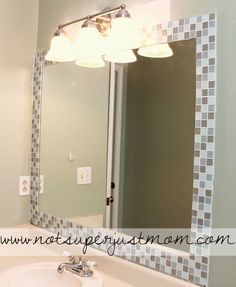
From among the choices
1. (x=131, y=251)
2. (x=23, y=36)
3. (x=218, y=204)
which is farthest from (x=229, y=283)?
(x=23, y=36)

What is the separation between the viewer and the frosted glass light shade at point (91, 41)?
1497mm

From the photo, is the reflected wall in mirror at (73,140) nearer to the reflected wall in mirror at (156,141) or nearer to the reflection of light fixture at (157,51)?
the reflected wall in mirror at (156,141)

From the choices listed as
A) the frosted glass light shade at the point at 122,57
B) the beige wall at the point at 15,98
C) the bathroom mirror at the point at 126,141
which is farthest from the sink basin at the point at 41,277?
the frosted glass light shade at the point at 122,57

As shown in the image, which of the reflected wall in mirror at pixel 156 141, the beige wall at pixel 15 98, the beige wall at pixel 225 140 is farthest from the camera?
the beige wall at pixel 15 98

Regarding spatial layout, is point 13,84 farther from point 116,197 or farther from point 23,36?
point 116,197

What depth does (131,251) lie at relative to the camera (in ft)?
4.46

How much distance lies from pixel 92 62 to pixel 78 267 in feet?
2.96

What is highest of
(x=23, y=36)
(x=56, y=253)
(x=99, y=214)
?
(x=23, y=36)

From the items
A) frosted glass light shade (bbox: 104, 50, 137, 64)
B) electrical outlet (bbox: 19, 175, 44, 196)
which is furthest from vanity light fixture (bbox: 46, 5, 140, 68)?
electrical outlet (bbox: 19, 175, 44, 196)

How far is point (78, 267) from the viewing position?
1396mm

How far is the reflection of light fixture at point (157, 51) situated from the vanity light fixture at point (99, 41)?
1.5 inches

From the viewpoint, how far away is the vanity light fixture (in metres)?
1.37

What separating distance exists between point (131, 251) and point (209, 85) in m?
0.70

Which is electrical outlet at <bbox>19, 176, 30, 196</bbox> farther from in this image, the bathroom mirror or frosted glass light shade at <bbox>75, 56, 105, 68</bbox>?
frosted glass light shade at <bbox>75, 56, 105, 68</bbox>
